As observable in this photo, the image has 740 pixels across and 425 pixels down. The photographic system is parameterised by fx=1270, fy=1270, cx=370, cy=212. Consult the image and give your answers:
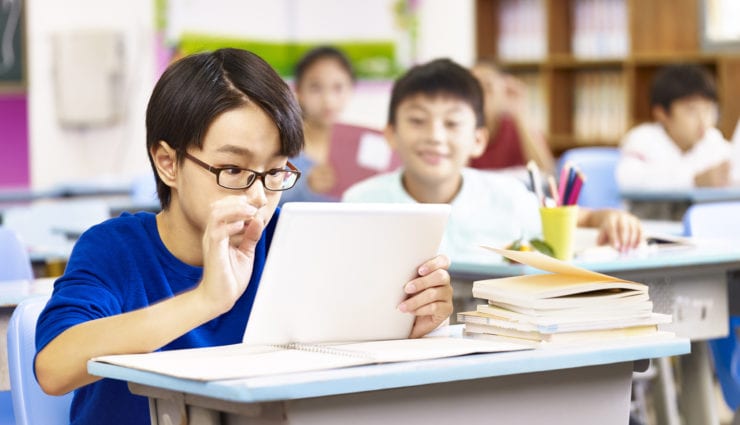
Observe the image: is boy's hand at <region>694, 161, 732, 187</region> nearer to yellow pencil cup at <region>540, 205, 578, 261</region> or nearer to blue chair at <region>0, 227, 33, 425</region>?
yellow pencil cup at <region>540, 205, 578, 261</region>

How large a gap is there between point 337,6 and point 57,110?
1921 mm

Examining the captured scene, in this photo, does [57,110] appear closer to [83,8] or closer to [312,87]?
[83,8]

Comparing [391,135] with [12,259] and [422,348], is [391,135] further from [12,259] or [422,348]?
[422,348]

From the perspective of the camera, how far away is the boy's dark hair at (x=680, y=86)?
5684 millimetres

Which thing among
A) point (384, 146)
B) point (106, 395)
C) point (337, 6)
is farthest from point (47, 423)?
point (337, 6)

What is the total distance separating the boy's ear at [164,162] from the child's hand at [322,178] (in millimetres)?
2302

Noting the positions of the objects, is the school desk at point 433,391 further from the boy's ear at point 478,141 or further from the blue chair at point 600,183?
the blue chair at point 600,183

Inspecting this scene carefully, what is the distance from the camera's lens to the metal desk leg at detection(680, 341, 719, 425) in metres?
2.91

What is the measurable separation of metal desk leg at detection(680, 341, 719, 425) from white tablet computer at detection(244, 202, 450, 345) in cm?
143

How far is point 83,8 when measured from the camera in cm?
657

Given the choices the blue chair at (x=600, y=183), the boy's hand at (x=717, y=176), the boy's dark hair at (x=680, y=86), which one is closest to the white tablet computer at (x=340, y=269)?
the blue chair at (x=600, y=183)

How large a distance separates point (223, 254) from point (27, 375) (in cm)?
48

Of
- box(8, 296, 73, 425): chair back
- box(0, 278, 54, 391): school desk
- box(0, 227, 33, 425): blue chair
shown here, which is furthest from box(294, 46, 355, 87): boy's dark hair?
box(8, 296, 73, 425): chair back

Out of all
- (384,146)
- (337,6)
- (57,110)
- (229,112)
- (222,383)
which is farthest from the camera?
(337,6)
